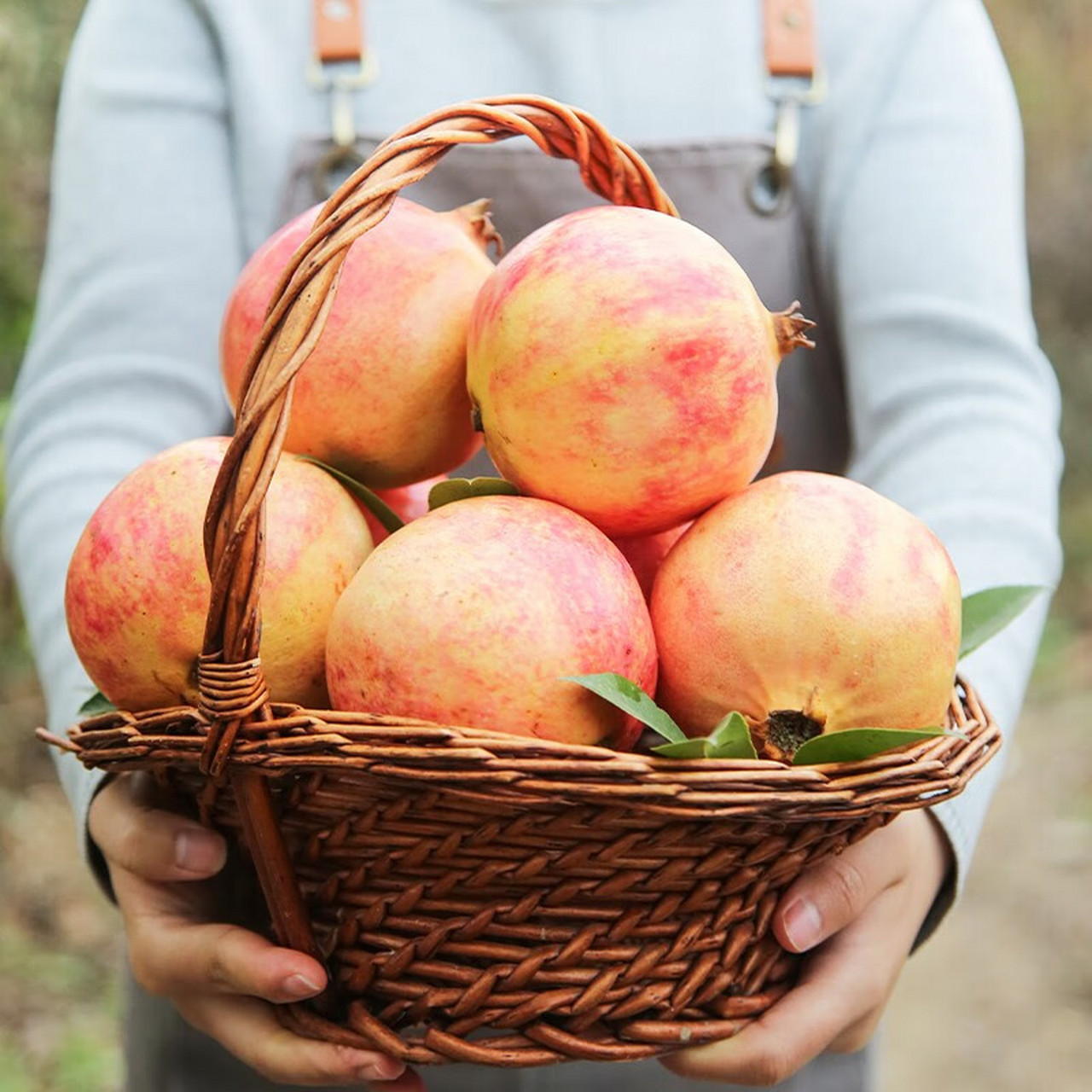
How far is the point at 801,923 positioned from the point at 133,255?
848 millimetres

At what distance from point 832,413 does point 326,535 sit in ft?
2.35

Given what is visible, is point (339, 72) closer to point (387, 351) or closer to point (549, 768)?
point (387, 351)

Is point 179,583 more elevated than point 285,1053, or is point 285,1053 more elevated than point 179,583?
point 179,583

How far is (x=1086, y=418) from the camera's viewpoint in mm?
4414

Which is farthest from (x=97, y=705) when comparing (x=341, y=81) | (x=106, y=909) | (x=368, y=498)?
(x=106, y=909)

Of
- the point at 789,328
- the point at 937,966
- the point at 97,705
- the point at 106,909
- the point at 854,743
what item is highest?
the point at 789,328

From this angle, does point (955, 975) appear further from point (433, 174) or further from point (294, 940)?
point (294, 940)

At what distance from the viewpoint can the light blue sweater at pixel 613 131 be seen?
117 centimetres

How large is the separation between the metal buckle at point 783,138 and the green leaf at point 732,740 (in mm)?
724

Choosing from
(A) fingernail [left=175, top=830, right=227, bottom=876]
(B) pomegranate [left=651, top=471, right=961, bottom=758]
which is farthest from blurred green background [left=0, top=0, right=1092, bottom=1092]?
(B) pomegranate [left=651, top=471, right=961, bottom=758]

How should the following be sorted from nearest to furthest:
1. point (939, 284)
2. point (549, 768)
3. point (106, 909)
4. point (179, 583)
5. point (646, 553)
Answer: point (549, 768)
point (179, 583)
point (646, 553)
point (939, 284)
point (106, 909)

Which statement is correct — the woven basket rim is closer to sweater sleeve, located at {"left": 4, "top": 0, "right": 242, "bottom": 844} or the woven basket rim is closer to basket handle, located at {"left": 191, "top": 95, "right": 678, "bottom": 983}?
basket handle, located at {"left": 191, "top": 95, "right": 678, "bottom": 983}

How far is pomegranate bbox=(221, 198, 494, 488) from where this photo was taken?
2.59 feet

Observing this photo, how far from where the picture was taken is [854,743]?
656 mm
